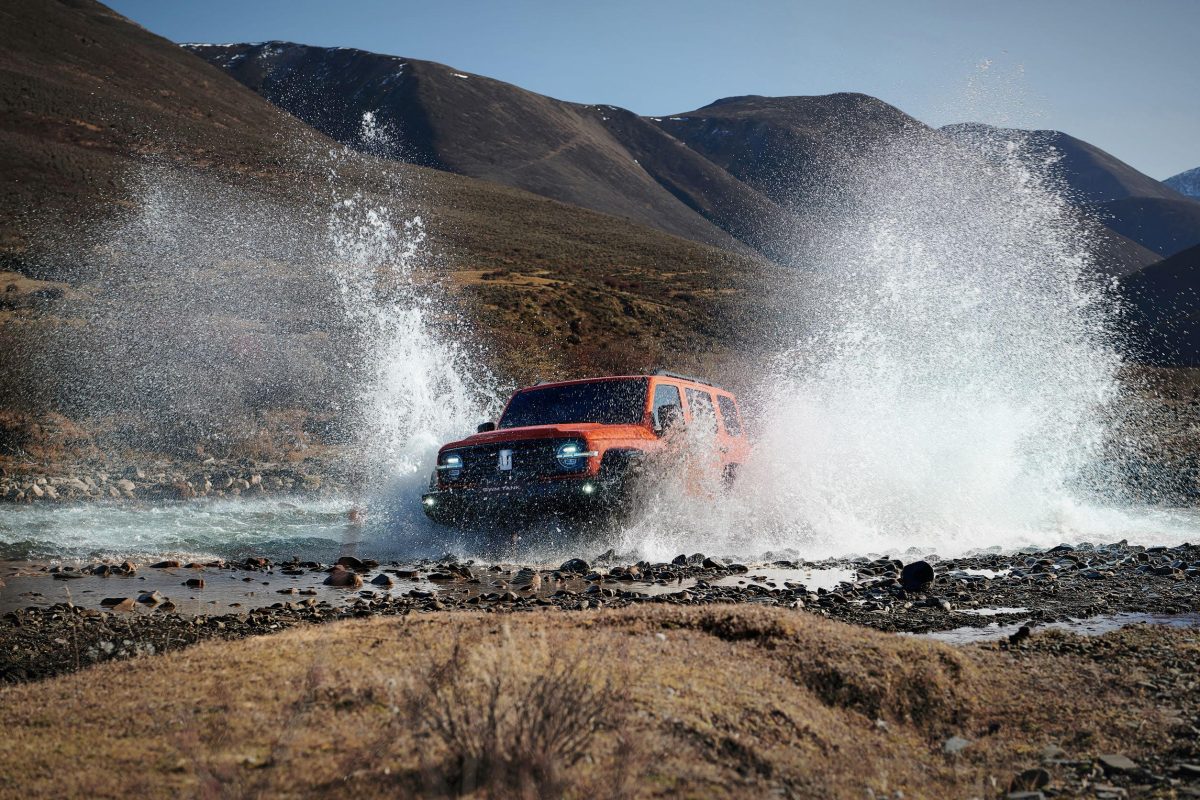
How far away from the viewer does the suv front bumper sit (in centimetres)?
927

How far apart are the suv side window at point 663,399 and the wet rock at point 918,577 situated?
325 centimetres

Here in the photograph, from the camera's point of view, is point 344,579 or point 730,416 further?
point 730,416

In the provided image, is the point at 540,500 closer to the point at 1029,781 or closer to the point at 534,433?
the point at 534,433

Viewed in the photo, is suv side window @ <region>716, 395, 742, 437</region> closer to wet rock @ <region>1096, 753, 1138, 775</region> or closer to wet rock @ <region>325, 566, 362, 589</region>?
wet rock @ <region>325, 566, 362, 589</region>

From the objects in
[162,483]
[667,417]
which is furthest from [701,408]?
[162,483]

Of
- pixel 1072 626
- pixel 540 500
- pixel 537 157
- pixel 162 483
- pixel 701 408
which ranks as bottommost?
pixel 162 483

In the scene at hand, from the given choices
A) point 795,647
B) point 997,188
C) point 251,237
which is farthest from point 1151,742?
point 251,237

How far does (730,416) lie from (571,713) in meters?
9.41

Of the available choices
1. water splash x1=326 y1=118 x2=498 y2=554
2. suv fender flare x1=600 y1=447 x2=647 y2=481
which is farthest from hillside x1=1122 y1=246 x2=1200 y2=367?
suv fender flare x1=600 y1=447 x2=647 y2=481

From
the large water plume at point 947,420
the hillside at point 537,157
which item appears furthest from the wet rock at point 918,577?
the hillside at point 537,157

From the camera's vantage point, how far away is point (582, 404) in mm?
10586

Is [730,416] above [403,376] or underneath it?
underneath

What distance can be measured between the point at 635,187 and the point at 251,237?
132186 mm

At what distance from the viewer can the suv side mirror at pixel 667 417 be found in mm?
9992
